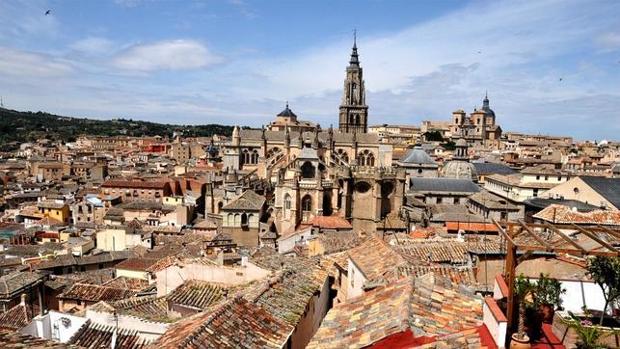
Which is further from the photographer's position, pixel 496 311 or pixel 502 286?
pixel 502 286

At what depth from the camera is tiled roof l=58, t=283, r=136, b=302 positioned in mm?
20922

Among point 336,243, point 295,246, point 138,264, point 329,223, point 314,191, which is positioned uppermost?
point 336,243

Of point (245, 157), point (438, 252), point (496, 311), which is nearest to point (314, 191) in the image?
point (245, 157)

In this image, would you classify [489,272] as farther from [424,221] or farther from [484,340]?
[424,221]

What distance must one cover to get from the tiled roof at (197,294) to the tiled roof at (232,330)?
3.36 meters

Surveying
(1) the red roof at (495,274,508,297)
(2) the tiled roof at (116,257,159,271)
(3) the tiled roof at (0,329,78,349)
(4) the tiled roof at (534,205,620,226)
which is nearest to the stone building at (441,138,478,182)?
(4) the tiled roof at (534,205,620,226)

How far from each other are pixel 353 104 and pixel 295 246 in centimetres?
5936

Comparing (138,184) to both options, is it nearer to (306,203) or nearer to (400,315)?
(306,203)

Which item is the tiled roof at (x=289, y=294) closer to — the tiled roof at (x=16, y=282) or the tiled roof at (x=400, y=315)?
the tiled roof at (x=400, y=315)

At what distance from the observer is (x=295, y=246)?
84.4 ft

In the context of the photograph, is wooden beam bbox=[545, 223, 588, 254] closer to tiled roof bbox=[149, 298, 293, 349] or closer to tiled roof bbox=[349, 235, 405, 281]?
tiled roof bbox=[149, 298, 293, 349]

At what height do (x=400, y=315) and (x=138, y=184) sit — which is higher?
(x=400, y=315)

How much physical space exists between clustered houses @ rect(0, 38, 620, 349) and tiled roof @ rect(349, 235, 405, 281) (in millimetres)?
77

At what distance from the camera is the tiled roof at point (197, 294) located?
13487mm
